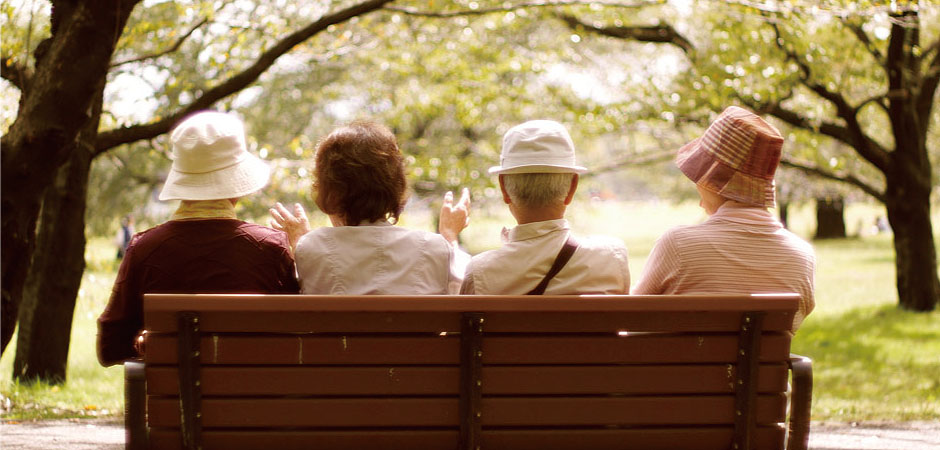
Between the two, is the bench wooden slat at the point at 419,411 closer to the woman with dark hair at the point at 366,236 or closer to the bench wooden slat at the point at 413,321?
the bench wooden slat at the point at 413,321

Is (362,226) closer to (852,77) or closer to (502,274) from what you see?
(502,274)

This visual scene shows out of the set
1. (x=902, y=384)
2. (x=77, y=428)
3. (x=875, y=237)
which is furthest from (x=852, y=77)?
(x=875, y=237)

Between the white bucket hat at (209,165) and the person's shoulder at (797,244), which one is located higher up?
the white bucket hat at (209,165)

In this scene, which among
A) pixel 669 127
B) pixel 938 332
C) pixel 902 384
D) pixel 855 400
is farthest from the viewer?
pixel 669 127

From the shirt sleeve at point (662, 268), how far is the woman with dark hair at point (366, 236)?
0.61 meters

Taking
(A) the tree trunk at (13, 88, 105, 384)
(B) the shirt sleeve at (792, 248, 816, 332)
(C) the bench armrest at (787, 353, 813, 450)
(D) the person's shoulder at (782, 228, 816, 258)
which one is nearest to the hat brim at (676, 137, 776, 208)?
(D) the person's shoulder at (782, 228, 816, 258)

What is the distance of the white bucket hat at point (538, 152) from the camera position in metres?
3.34

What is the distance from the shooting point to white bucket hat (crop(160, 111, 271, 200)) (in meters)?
3.47

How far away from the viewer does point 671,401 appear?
3100 mm

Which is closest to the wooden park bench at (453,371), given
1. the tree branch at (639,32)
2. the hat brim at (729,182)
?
the hat brim at (729,182)

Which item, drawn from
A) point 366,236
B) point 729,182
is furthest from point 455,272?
point 729,182

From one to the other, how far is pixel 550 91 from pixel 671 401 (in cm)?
1141

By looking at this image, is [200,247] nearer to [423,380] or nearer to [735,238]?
[423,380]

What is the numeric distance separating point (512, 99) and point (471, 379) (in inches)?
447
